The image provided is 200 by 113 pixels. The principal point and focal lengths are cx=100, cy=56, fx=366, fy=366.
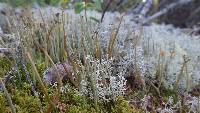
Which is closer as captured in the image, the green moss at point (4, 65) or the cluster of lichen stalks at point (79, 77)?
the cluster of lichen stalks at point (79, 77)

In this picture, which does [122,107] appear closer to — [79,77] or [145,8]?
[79,77]

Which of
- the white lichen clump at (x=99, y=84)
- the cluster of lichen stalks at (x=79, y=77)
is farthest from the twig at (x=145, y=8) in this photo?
the white lichen clump at (x=99, y=84)

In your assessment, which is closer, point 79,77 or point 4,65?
point 79,77

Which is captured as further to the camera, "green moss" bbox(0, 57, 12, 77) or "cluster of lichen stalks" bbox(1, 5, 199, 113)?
"green moss" bbox(0, 57, 12, 77)

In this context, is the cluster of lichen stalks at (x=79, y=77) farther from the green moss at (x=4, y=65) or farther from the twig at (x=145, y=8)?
the twig at (x=145, y=8)

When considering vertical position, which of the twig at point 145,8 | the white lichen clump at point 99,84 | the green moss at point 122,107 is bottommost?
the green moss at point 122,107

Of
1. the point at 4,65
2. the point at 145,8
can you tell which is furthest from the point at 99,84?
the point at 145,8

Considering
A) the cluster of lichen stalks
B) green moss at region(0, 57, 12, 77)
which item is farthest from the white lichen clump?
green moss at region(0, 57, 12, 77)

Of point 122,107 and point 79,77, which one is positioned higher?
point 79,77

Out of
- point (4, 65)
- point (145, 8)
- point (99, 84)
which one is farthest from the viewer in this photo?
point (145, 8)

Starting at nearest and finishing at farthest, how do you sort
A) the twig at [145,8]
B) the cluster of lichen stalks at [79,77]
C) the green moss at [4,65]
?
the cluster of lichen stalks at [79,77] → the green moss at [4,65] → the twig at [145,8]

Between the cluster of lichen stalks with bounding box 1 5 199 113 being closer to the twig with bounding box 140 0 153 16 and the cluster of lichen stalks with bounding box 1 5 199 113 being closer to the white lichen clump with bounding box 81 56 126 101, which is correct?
the white lichen clump with bounding box 81 56 126 101

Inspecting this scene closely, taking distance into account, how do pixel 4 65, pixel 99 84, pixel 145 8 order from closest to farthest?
pixel 99 84, pixel 4 65, pixel 145 8
